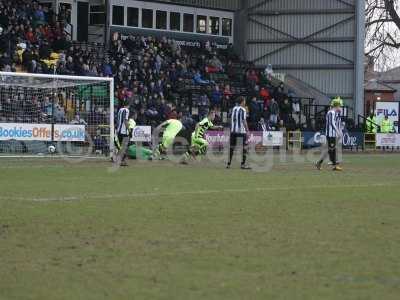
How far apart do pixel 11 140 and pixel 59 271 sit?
2037cm

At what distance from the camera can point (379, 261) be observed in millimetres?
9039

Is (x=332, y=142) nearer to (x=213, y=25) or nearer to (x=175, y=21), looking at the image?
(x=175, y=21)

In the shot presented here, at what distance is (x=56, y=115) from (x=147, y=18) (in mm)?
22690

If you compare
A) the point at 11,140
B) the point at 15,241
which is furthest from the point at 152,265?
the point at 11,140

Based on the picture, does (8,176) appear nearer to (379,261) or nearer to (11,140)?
(11,140)

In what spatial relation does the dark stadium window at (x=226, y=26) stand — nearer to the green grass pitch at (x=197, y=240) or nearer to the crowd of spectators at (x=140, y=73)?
the crowd of spectators at (x=140, y=73)

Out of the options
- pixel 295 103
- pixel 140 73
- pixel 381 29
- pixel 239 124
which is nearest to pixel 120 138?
pixel 239 124

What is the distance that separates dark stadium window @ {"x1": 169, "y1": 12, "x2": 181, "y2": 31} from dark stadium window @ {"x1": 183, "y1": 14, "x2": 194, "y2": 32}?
42 centimetres

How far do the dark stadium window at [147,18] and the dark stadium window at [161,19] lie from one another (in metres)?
0.51

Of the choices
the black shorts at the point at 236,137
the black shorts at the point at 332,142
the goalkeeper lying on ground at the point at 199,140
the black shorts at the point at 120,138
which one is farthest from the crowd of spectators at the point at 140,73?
the black shorts at the point at 332,142

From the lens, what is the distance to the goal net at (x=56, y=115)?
28438 millimetres

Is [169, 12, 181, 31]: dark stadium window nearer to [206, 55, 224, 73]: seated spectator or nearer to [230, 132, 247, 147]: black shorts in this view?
[206, 55, 224, 73]: seated spectator

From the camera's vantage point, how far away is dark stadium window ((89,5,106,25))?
48.5m

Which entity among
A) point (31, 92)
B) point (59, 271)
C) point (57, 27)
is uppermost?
point (57, 27)
